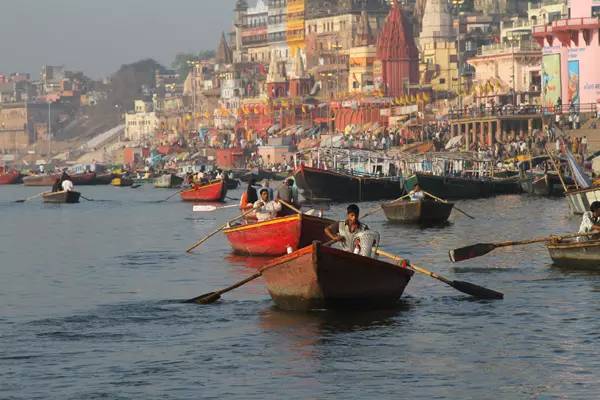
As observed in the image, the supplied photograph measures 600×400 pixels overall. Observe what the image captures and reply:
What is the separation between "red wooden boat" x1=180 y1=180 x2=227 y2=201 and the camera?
8819 cm

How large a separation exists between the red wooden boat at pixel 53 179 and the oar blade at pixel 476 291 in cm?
12195

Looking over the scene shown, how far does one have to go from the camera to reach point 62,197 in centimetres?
9425

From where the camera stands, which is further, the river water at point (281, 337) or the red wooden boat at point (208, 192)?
the red wooden boat at point (208, 192)

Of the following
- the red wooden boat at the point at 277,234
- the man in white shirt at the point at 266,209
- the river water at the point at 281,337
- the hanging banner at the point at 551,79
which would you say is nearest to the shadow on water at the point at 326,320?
the river water at the point at 281,337

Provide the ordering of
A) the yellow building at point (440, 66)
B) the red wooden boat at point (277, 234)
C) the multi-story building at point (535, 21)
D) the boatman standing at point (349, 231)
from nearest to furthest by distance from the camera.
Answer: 1. the boatman standing at point (349, 231)
2. the red wooden boat at point (277, 234)
3. the multi-story building at point (535, 21)
4. the yellow building at point (440, 66)

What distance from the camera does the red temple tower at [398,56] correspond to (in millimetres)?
189750

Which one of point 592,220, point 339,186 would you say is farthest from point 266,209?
point 339,186

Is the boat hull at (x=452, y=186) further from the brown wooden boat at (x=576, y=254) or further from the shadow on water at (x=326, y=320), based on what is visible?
the shadow on water at (x=326, y=320)

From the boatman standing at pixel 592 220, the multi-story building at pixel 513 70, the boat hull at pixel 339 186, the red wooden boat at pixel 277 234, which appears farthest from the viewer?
the multi-story building at pixel 513 70

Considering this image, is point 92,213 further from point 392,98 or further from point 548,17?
point 392,98

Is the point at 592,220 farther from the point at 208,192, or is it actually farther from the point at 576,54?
the point at 576,54

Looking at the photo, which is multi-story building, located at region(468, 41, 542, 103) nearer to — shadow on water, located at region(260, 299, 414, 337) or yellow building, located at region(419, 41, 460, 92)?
yellow building, located at region(419, 41, 460, 92)

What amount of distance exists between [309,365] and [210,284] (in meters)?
13.3

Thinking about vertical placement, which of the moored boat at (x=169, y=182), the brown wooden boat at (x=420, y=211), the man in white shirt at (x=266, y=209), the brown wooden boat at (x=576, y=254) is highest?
the man in white shirt at (x=266, y=209)
